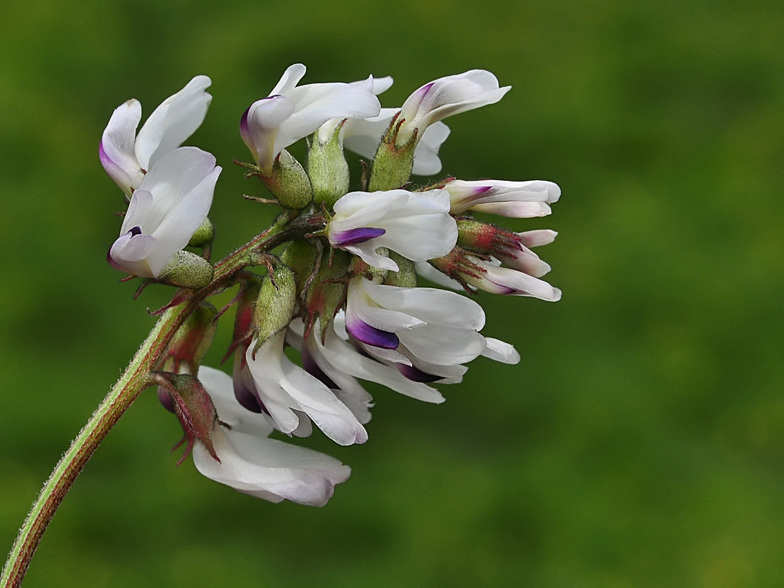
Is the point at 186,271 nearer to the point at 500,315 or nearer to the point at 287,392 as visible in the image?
the point at 287,392

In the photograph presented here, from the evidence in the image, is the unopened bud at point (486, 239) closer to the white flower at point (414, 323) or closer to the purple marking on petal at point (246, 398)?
the white flower at point (414, 323)

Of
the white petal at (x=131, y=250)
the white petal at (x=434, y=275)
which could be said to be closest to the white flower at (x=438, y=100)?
the white petal at (x=434, y=275)

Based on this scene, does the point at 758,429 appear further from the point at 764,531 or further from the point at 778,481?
the point at 764,531

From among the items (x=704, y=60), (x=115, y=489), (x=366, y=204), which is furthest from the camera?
(x=704, y=60)

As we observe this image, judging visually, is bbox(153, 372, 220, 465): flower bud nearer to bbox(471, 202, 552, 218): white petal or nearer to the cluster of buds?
the cluster of buds

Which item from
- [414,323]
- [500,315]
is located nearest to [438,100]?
[414,323]

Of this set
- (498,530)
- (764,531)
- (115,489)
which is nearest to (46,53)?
(115,489)
